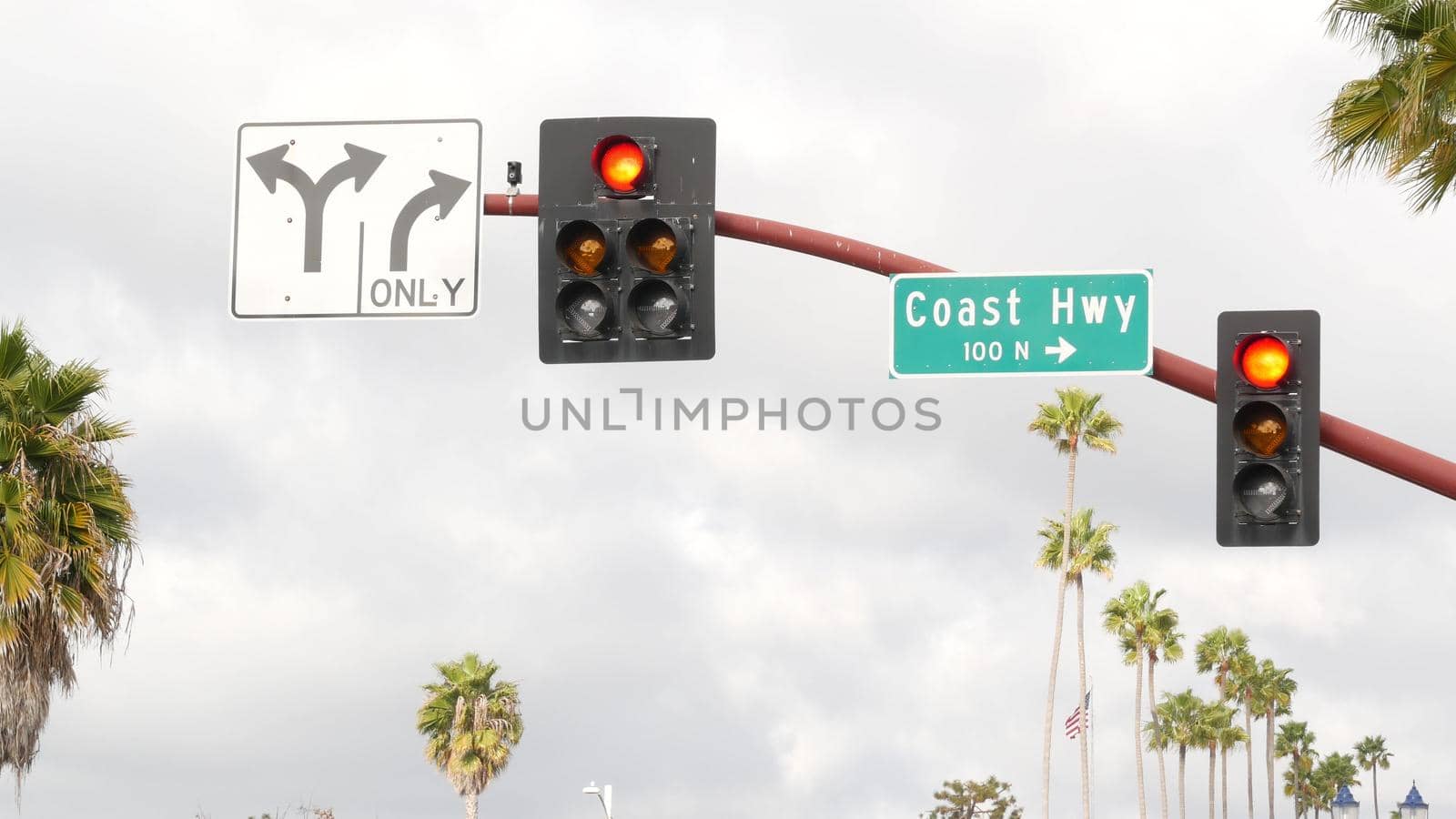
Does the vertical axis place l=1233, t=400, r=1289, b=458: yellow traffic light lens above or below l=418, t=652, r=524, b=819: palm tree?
above

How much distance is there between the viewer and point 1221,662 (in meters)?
113

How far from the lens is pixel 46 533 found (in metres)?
23.3

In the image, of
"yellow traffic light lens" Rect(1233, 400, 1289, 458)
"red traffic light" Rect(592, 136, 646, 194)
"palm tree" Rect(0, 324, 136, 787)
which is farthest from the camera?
"palm tree" Rect(0, 324, 136, 787)

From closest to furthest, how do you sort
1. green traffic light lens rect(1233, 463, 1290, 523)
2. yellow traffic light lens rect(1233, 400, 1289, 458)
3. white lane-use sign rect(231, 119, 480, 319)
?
green traffic light lens rect(1233, 463, 1290, 523) → yellow traffic light lens rect(1233, 400, 1289, 458) → white lane-use sign rect(231, 119, 480, 319)

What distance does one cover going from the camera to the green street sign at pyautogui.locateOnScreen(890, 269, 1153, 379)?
35.7 ft

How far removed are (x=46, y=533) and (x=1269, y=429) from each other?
58.8 feet

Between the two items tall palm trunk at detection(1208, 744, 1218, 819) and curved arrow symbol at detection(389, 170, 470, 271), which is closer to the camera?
curved arrow symbol at detection(389, 170, 470, 271)

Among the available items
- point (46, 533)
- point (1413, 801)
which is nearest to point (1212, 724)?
point (1413, 801)

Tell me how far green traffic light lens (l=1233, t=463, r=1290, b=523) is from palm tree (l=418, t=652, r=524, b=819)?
50.6 meters

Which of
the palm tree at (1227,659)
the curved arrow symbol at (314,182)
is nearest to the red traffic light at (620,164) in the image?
the curved arrow symbol at (314,182)

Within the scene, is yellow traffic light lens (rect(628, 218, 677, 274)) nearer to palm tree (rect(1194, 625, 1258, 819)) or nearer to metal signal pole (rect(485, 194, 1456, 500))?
metal signal pole (rect(485, 194, 1456, 500))

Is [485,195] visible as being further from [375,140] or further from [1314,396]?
[1314,396]

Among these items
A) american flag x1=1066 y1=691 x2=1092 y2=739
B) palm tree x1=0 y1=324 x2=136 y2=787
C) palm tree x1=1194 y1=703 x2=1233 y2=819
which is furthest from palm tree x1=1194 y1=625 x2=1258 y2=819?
palm tree x1=0 y1=324 x2=136 y2=787

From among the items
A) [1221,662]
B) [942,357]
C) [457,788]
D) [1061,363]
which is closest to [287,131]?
[942,357]
